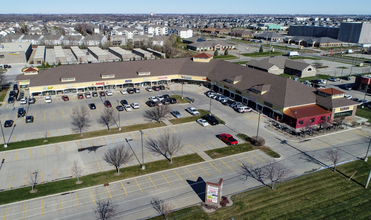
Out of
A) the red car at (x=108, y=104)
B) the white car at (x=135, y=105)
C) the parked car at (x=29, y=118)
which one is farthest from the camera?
the red car at (x=108, y=104)

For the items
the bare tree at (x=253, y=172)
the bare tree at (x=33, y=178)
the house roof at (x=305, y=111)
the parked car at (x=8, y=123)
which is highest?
the house roof at (x=305, y=111)

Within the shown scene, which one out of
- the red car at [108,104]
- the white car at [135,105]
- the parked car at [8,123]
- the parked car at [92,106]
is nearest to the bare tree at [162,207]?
the white car at [135,105]

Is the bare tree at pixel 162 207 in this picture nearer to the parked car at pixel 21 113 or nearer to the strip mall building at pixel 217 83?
the strip mall building at pixel 217 83

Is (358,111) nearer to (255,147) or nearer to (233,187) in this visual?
(255,147)

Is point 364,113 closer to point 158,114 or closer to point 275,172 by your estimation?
point 275,172

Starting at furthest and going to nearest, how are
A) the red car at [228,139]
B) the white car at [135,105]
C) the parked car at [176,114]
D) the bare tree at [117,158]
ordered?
1. the white car at [135,105]
2. the parked car at [176,114]
3. the red car at [228,139]
4. the bare tree at [117,158]

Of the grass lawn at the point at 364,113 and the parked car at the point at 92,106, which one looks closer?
the grass lawn at the point at 364,113

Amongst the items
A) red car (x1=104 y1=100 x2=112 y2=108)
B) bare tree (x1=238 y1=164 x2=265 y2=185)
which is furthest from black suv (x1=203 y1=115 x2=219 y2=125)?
red car (x1=104 y1=100 x2=112 y2=108)
